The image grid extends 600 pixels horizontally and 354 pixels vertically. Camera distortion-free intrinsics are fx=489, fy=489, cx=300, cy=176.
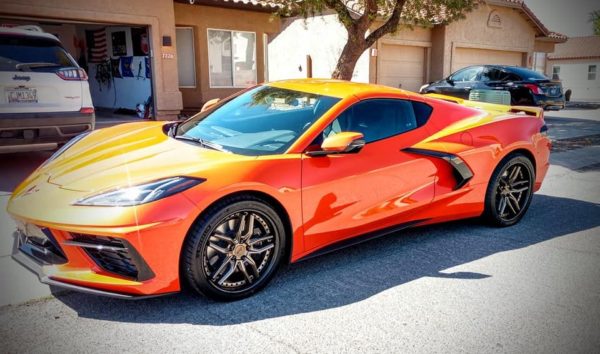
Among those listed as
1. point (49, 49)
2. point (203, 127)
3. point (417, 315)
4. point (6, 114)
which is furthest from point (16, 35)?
point (417, 315)

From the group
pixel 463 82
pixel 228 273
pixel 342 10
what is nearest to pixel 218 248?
pixel 228 273

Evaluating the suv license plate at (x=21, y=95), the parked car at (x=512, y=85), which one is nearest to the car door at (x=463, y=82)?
the parked car at (x=512, y=85)

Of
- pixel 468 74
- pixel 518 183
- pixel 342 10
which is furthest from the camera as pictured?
pixel 468 74

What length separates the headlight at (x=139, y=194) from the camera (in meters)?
2.90

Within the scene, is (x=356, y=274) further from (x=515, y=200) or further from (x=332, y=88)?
(x=515, y=200)

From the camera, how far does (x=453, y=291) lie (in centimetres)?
354

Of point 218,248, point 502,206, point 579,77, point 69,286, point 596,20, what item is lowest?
point 502,206

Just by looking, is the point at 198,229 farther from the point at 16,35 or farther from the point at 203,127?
the point at 16,35

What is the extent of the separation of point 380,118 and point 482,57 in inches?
859

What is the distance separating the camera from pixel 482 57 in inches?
931

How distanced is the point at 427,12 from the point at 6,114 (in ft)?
31.0

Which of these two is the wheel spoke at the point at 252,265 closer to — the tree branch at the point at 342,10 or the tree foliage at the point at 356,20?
the tree foliage at the point at 356,20

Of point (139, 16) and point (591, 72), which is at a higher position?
point (139, 16)

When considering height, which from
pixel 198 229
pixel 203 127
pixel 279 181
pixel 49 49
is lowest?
pixel 198 229
